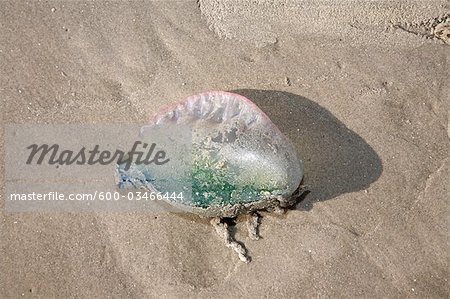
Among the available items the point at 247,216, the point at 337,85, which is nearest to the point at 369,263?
the point at 247,216

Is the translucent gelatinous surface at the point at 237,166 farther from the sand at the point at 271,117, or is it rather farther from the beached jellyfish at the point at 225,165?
the sand at the point at 271,117

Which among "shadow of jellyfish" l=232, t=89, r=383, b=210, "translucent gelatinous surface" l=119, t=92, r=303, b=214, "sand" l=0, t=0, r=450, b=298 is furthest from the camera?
"shadow of jellyfish" l=232, t=89, r=383, b=210

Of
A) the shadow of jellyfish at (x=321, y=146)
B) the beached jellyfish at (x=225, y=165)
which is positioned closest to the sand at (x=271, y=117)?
the shadow of jellyfish at (x=321, y=146)

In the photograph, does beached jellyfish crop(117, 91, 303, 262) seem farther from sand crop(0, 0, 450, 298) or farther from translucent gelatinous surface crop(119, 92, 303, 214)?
sand crop(0, 0, 450, 298)

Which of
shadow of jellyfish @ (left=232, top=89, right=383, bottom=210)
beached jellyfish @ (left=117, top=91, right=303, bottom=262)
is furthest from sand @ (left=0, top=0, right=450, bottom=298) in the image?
beached jellyfish @ (left=117, top=91, right=303, bottom=262)

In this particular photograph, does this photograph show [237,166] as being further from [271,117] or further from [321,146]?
[321,146]

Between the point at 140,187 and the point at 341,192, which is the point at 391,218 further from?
the point at 140,187
